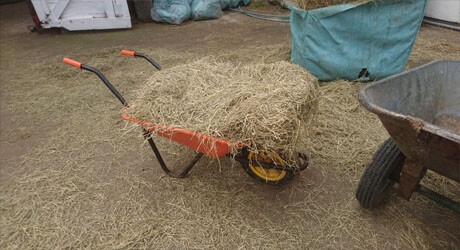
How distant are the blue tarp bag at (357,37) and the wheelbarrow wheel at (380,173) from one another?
2003 millimetres

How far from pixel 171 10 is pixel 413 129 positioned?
6.33 m

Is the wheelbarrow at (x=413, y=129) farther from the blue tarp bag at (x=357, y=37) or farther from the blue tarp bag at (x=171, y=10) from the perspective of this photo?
the blue tarp bag at (x=171, y=10)

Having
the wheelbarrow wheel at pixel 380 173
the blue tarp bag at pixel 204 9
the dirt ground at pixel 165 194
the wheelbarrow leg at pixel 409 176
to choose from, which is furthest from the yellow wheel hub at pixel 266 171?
the blue tarp bag at pixel 204 9

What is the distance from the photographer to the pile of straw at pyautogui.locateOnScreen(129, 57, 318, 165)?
5.00 ft

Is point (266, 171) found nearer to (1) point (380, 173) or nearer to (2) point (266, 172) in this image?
(2) point (266, 172)

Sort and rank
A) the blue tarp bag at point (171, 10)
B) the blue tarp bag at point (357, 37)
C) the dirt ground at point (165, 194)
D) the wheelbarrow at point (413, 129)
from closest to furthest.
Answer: the wheelbarrow at point (413, 129)
the dirt ground at point (165, 194)
the blue tarp bag at point (357, 37)
the blue tarp bag at point (171, 10)

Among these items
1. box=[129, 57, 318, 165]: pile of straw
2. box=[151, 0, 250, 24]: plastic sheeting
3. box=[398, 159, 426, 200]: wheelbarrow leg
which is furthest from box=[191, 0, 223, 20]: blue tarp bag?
box=[398, 159, 426, 200]: wheelbarrow leg

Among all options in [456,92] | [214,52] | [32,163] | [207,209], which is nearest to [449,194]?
[456,92]

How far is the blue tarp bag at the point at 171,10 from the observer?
255 inches

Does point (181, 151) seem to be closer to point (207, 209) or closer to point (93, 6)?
point (207, 209)

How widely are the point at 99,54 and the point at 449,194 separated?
16.9 ft

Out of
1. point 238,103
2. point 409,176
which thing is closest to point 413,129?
point 409,176

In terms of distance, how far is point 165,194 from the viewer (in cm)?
221

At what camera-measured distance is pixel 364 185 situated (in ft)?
5.93
